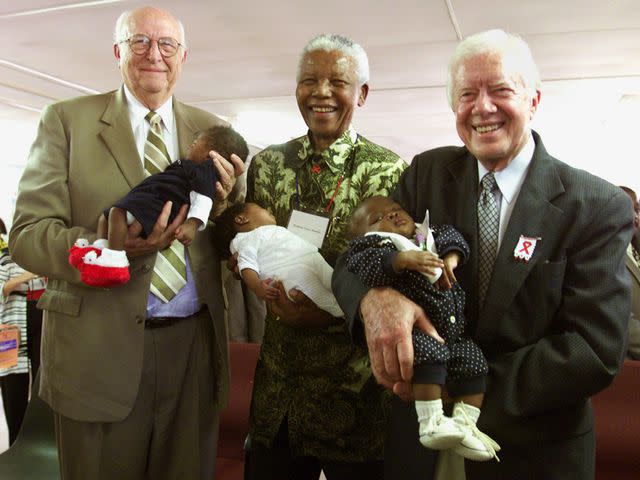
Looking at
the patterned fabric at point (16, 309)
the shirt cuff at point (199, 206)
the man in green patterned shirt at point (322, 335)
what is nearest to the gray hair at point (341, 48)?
the man in green patterned shirt at point (322, 335)

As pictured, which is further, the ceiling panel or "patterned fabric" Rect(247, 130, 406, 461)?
the ceiling panel

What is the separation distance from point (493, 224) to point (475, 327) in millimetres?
280

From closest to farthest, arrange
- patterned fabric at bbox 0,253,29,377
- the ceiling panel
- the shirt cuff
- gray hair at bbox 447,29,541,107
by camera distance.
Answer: gray hair at bbox 447,29,541,107 → the shirt cuff → the ceiling panel → patterned fabric at bbox 0,253,29,377

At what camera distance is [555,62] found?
5375 millimetres

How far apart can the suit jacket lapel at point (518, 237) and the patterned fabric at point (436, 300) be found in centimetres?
7

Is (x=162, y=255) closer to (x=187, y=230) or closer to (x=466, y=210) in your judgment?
(x=187, y=230)

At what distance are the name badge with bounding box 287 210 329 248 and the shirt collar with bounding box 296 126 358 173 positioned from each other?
18cm

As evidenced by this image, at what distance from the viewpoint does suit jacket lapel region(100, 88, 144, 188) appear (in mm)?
1866

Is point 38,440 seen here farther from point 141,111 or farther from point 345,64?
point 345,64

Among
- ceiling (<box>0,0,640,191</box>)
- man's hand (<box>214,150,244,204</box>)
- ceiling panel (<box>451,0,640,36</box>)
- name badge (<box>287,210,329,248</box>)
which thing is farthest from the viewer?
ceiling (<box>0,0,640,191</box>)

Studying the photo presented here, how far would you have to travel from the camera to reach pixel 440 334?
4.75 feet

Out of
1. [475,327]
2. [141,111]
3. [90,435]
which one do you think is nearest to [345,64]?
[141,111]

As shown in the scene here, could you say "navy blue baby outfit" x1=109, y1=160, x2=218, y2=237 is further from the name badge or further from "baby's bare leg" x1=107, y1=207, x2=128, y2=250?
the name badge

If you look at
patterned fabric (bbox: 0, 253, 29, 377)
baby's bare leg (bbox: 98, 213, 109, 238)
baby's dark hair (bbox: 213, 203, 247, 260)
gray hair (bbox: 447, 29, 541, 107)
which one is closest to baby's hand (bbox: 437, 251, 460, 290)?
gray hair (bbox: 447, 29, 541, 107)
